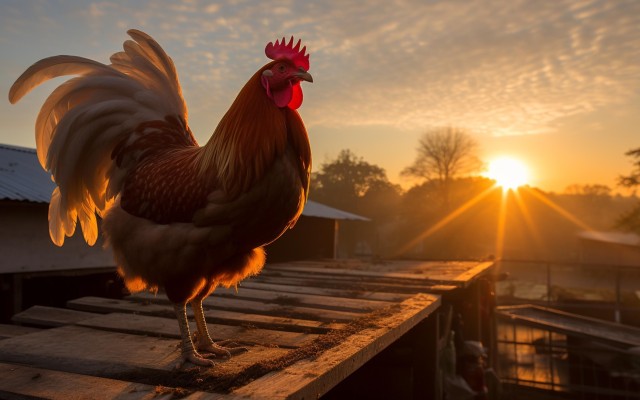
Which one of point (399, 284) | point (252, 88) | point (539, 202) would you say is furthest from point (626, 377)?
point (539, 202)

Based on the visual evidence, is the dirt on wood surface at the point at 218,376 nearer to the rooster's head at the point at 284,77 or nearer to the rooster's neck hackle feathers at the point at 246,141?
the rooster's neck hackle feathers at the point at 246,141

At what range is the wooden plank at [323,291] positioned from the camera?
5.23 meters

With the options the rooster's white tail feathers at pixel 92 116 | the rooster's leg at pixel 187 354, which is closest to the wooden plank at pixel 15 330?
the rooster's white tail feathers at pixel 92 116

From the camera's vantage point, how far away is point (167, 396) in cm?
219

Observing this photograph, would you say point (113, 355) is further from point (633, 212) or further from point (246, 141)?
point (633, 212)

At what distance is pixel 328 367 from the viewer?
2.58 meters

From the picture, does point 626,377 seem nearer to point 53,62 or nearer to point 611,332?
point 611,332

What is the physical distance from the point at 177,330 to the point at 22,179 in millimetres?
7974

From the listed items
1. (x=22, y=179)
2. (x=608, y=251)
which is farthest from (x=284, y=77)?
(x=608, y=251)

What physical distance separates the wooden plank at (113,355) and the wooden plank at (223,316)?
0.63 m

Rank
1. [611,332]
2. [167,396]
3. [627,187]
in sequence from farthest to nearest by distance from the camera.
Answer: [627,187] < [611,332] < [167,396]

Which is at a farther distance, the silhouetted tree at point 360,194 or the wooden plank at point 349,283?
the silhouetted tree at point 360,194

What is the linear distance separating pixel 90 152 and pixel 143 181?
3.36 feet

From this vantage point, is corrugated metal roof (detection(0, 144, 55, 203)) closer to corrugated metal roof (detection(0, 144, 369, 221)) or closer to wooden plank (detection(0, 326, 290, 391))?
corrugated metal roof (detection(0, 144, 369, 221))
